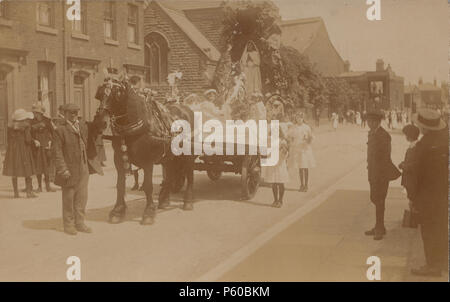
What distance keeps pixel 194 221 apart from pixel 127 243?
1.50m

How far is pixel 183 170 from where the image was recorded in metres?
8.79

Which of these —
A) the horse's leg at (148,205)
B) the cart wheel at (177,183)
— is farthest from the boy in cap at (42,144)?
the horse's leg at (148,205)

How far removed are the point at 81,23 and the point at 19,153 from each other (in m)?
2.65

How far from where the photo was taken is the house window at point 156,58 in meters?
8.02

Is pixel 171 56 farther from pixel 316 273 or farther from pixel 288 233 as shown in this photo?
pixel 316 273

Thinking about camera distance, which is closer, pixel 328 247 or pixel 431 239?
pixel 431 239

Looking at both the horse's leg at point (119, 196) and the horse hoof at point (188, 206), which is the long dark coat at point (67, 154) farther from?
the horse hoof at point (188, 206)

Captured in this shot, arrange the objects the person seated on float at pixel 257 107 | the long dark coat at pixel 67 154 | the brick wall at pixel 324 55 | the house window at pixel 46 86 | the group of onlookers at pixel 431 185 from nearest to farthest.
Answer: the group of onlookers at pixel 431 185 → the long dark coat at pixel 67 154 → the brick wall at pixel 324 55 → the person seated on float at pixel 257 107 → the house window at pixel 46 86

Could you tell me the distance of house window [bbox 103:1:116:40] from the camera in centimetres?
828

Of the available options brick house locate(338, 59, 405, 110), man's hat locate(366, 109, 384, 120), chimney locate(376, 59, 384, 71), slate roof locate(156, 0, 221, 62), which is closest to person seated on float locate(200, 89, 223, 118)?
slate roof locate(156, 0, 221, 62)

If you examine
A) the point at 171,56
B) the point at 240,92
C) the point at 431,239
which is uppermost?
the point at 171,56

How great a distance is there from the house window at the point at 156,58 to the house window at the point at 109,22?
78 cm

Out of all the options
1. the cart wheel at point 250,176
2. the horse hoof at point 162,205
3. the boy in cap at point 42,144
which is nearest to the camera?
the horse hoof at point 162,205
